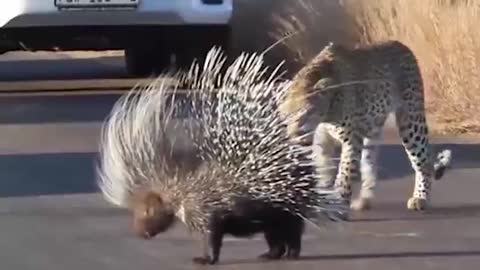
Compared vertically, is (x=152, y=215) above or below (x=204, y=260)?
above

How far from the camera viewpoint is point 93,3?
14562 mm

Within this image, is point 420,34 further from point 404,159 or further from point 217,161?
point 217,161

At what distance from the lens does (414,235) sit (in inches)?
332

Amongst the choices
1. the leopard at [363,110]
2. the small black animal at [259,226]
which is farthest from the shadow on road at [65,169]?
the small black animal at [259,226]

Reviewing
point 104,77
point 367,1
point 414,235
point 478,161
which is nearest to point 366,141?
point 414,235

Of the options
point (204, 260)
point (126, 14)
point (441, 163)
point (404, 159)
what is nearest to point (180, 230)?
point (204, 260)

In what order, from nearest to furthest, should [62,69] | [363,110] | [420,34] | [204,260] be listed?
[204,260] → [363,110] → [420,34] → [62,69]

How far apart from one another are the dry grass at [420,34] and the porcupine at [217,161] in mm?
5898

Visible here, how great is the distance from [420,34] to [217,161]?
7.58 m

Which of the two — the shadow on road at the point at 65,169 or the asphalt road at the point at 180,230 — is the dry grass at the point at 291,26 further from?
the asphalt road at the point at 180,230

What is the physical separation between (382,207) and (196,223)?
2.27 meters

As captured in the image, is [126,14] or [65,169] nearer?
[65,169]

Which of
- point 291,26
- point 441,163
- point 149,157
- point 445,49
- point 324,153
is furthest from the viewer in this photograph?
point 291,26

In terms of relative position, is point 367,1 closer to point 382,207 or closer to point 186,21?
point 186,21
